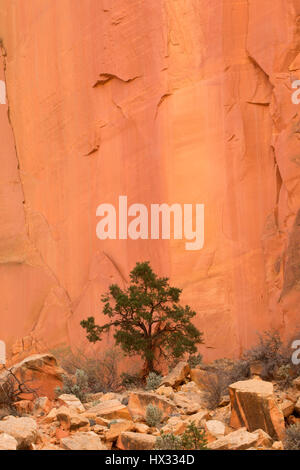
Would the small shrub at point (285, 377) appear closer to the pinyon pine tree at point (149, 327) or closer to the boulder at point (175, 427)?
the boulder at point (175, 427)

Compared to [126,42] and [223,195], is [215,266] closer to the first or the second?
[223,195]

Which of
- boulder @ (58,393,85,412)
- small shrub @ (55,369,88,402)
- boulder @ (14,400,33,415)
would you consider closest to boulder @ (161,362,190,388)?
small shrub @ (55,369,88,402)

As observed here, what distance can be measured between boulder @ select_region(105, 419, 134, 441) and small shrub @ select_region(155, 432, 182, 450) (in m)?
0.58

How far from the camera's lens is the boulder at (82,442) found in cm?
686

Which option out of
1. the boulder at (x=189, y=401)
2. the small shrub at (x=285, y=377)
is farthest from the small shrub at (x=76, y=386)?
the small shrub at (x=285, y=377)

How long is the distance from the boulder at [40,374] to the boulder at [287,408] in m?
4.15

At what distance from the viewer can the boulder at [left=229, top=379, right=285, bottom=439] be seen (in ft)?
24.9

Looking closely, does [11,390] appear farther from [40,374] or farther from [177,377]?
[177,377]

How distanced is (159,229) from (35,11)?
28.3ft

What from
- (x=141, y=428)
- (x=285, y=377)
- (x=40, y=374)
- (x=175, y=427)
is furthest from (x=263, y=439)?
(x=40, y=374)

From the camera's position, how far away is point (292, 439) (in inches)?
281

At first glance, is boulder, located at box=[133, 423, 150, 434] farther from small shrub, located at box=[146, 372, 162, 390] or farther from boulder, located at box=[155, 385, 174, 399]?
small shrub, located at box=[146, 372, 162, 390]

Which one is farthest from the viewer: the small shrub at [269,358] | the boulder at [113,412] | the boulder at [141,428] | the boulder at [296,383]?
the small shrub at [269,358]

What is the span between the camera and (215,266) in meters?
17.2
